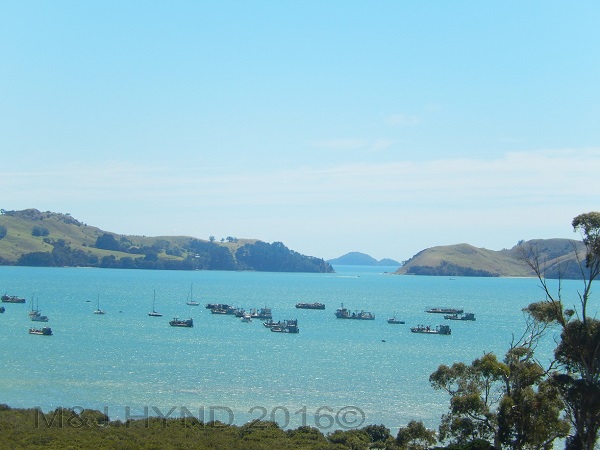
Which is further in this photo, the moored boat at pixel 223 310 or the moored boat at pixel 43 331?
the moored boat at pixel 223 310

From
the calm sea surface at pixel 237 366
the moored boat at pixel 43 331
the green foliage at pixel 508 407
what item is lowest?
the calm sea surface at pixel 237 366

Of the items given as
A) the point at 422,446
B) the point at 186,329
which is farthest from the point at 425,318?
the point at 422,446

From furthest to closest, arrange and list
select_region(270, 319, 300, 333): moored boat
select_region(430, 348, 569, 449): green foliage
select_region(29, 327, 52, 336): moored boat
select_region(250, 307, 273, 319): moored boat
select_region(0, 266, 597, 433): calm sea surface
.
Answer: select_region(250, 307, 273, 319): moored boat
select_region(270, 319, 300, 333): moored boat
select_region(29, 327, 52, 336): moored boat
select_region(0, 266, 597, 433): calm sea surface
select_region(430, 348, 569, 449): green foliage

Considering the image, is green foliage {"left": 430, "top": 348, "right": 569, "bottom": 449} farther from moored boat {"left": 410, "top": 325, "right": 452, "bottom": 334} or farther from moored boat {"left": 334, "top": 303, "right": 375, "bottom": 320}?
moored boat {"left": 334, "top": 303, "right": 375, "bottom": 320}

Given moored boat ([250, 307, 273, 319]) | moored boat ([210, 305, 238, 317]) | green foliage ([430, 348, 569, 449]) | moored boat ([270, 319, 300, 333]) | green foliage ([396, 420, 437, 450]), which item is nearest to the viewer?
green foliage ([430, 348, 569, 449])

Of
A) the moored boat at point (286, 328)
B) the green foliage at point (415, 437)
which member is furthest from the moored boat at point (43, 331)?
the green foliage at point (415, 437)

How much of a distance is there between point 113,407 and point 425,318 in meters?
116

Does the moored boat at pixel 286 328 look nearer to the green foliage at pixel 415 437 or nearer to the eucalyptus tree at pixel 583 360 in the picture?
the green foliage at pixel 415 437

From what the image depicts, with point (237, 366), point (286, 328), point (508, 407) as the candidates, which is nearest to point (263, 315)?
point (286, 328)

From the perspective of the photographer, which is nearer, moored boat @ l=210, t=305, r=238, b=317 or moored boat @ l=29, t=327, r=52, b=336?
moored boat @ l=29, t=327, r=52, b=336

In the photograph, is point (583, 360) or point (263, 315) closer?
point (583, 360)

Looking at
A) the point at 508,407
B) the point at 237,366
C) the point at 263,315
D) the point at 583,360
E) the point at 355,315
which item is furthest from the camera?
the point at 355,315

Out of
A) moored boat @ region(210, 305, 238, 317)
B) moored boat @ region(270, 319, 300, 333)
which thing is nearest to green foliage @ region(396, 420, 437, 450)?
moored boat @ region(270, 319, 300, 333)

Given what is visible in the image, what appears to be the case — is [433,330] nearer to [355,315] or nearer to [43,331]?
[355,315]
